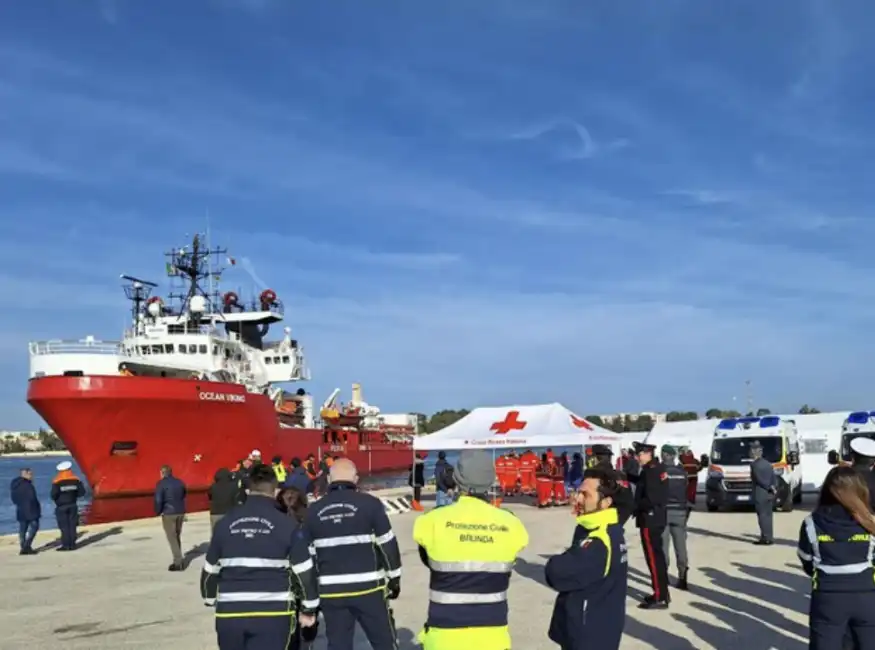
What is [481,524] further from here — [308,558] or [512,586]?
[512,586]

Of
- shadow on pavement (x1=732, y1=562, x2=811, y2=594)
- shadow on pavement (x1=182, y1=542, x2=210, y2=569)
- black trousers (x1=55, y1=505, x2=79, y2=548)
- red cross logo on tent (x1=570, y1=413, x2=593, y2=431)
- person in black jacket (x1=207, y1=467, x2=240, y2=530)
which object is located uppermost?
red cross logo on tent (x1=570, y1=413, x2=593, y2=431)

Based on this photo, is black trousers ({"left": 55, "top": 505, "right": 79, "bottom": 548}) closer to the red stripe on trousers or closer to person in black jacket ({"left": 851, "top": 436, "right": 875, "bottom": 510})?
the red stripe on trousers

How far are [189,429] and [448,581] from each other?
28702 mm

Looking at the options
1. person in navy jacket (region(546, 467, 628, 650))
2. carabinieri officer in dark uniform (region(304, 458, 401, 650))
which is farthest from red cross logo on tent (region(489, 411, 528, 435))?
person in navy jacket (region(546, 467, 628, 650))

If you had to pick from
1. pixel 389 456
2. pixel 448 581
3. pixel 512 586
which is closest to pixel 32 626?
pixel 512 586

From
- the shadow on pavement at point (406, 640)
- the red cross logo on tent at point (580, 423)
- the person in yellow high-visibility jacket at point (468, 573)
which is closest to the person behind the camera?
the person in yellow high-visibility jacket at point (468, 573)

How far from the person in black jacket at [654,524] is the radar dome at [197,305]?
34.8m

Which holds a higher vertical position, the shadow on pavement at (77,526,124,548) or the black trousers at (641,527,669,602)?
the black trousers at (641,527,669,602)

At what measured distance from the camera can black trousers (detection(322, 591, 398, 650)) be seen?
519 cm

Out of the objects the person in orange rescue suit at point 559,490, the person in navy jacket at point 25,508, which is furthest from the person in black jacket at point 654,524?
the person in orange rescue suit at point 559,490

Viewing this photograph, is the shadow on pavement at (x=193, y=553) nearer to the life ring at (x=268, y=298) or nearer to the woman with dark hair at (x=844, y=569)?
the woman with dark hair at (x=844, y=569)

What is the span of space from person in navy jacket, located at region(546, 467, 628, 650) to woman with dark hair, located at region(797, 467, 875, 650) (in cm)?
115

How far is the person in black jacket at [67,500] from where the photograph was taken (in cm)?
1545

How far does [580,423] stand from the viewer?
76.2ft
